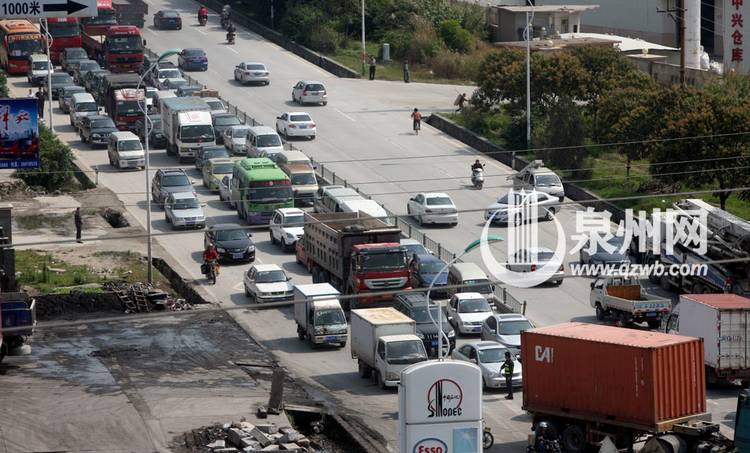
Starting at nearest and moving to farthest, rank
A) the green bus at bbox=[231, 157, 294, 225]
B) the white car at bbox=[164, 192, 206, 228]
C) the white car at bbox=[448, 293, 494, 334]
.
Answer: the white car at bbox=[448, 293, 494, 334]
the white car at bbox=[164, 192, 206, 228]
the green bus at bbox=[231, 157, 294, 225]

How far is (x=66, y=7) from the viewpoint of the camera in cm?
3194

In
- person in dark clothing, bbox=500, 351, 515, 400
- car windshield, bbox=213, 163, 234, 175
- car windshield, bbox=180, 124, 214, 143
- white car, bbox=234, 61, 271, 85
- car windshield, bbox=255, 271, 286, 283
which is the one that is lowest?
person in dark clothing, bbox=500, 351, 515, 400

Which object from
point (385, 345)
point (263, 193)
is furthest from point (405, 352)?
point (263, 193)

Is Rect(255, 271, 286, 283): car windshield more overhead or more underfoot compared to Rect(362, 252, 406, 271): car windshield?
more underfoot

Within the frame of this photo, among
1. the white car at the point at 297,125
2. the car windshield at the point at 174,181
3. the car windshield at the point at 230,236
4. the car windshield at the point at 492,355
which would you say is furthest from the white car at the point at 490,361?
the white car at the point at 297,125

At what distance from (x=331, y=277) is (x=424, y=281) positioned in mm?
3012

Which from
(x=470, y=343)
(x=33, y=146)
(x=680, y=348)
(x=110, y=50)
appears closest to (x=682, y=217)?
(x=470, y=343)

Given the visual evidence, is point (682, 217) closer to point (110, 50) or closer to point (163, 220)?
point (163, 220)

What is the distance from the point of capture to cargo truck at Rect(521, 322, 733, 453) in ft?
111

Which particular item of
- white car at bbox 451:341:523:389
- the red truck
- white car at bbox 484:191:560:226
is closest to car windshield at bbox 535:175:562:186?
white car at bbox 484:191:560:226

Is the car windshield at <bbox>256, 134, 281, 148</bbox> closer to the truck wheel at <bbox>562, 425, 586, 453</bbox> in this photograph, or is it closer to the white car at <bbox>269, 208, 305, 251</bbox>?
the white car at <bbox>269, 208, 305, 251</bbox>

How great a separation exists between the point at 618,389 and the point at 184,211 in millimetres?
26812

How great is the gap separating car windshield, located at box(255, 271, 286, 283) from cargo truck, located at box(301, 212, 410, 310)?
1.63 metres

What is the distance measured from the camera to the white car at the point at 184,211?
5772 centimetres
